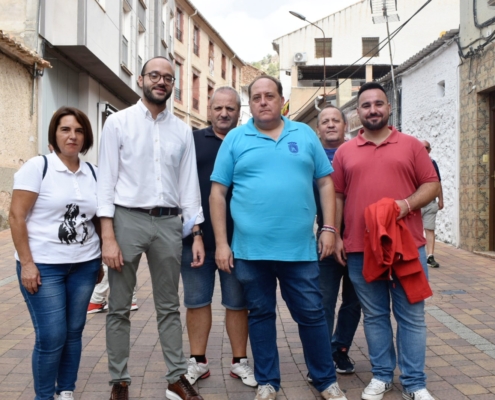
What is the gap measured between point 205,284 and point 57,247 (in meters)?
1.12

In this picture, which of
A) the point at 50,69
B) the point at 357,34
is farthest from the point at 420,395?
the point at 357,34

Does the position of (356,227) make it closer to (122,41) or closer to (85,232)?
(85,232)

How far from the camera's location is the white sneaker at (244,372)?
3757 millimetres

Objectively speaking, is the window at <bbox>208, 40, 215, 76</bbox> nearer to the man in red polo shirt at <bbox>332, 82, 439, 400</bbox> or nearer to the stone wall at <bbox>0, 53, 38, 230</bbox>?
the stone wall at <bbox>0, 53, 38, 230</bbox>

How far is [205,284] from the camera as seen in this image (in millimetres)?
3816

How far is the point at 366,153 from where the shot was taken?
3.50 m

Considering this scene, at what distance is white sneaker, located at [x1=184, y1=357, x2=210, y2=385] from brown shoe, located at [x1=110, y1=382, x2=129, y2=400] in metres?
0.50

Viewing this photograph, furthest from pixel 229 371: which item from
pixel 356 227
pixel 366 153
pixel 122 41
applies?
pixel 122 41

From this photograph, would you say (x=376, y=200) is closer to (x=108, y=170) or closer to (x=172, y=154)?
(x=172, y=154)

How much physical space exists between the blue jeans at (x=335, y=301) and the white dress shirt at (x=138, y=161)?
99 centimetres

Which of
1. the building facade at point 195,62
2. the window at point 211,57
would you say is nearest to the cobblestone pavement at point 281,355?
the building facade at point 195,62

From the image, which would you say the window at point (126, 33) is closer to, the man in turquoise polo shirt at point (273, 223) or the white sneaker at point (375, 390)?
the man in turquoise polo shirt at point (273, 223)

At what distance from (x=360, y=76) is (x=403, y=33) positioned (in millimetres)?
3510

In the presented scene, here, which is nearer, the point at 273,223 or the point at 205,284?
the point at 273,223
